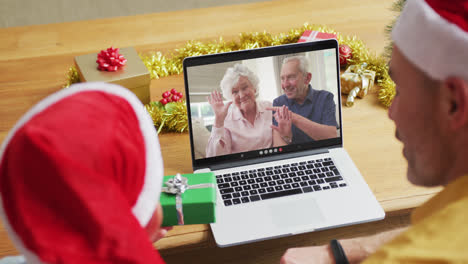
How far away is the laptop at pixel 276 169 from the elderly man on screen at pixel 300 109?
0.04 ft

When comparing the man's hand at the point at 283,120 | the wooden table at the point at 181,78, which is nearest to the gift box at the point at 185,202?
the wooden table at the point at 181,78

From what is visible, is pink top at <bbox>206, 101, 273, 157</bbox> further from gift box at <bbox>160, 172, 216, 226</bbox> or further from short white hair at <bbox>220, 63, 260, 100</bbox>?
gift box at <bbox>160, 172, 216, 226</bbox>

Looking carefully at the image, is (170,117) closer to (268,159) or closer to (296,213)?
(268,159)

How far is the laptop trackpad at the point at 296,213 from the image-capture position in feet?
3.40

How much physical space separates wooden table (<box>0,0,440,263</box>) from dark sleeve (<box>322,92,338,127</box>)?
9 cm

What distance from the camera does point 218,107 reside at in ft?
3.79

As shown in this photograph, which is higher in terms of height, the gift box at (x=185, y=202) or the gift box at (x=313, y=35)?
the gift box at (x=313, y=35)

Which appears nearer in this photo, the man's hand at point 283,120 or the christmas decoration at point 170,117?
the man's hand at point 283,120

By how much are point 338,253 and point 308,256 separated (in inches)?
2.4

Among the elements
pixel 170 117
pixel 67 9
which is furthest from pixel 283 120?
pixel 67 9

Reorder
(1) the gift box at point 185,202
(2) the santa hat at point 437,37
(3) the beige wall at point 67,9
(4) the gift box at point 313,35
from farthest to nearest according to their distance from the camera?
(3) the beige wall at point 67,9 → (4) the gift box at point 313,35 → (1) the gift box at point 185,202 → (2) the santa hat at point 437,37

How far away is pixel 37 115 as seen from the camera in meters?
0.61

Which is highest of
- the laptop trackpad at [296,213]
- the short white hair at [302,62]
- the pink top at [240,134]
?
the short white hair at [302,62]

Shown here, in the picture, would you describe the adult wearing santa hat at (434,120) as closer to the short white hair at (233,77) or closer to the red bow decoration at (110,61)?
the short white hair at (233,77)
